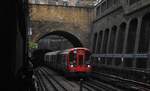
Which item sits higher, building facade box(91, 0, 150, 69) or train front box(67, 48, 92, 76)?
building facade box(91, 0, 150, 69)

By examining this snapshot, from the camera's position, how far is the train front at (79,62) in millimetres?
25469

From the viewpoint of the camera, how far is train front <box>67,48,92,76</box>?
1003 inches

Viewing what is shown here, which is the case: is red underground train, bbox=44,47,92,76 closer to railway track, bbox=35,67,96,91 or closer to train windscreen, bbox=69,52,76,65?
train windscreen, bbox=69,52,76,65

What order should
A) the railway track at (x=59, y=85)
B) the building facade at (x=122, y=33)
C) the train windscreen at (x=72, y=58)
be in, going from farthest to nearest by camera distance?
the building facade at (x=122, y=33), the train windscreen at (x=72, y=58), the railway track at (x=59, y=85)

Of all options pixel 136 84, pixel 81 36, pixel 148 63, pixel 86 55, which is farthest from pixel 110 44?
pixel 136 84

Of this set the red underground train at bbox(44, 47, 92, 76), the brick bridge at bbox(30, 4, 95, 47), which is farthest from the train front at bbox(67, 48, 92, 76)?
the brick bridge at bbox(30, 4, 95, 47)

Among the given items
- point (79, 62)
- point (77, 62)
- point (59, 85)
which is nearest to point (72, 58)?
point (77, 62)

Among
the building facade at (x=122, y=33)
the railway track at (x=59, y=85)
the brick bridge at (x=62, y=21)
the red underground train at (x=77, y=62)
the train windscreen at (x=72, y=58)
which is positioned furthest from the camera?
the brick bridge at (x=62, y=21)

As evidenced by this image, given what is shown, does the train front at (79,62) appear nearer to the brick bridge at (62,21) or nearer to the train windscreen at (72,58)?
the train windscreen at (72,58)

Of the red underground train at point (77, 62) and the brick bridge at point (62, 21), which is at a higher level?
the brick bridge at point (62, 21)

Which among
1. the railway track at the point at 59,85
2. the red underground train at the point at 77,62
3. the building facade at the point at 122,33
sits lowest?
the railway track at the point at 59,85

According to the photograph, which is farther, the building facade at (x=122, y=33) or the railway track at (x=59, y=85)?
the building facade at (x=122, y=33)

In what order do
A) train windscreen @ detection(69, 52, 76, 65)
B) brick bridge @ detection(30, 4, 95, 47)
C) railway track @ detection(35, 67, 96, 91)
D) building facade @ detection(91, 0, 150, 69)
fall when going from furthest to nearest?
brick bridge @ detection(30, 4, 95, 47)
building facade @ detection(91, 0, 150, 69)
train windscreen @ detection(69, 52, 76, 65)
railway track @ detection(35, 67, 96, 91)

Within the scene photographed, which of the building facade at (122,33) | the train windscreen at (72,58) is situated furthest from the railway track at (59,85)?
the building facade at (122,33)
